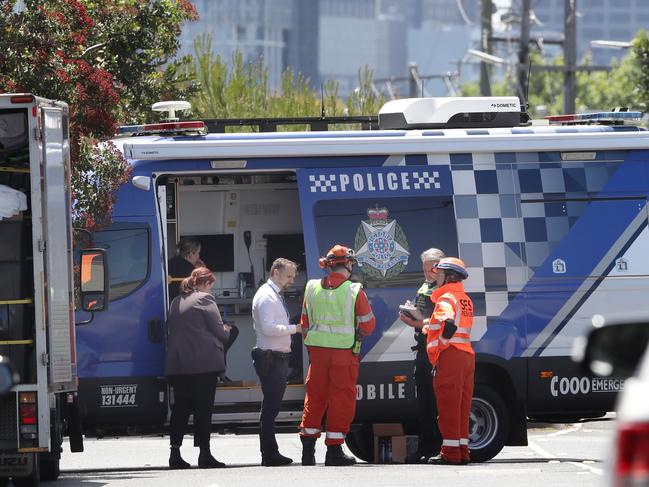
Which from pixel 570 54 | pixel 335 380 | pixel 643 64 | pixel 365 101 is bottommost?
pixel 335 380

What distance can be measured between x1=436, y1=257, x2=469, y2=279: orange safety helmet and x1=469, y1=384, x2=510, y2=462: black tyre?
3.87ft

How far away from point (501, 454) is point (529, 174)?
115 inches

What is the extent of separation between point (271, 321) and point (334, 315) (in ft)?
2.05

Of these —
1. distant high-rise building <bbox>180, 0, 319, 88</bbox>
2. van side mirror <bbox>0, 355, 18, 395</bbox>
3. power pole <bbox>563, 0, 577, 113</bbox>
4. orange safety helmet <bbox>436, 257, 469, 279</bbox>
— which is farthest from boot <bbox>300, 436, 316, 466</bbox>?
distant high-rise building <bbox>180, 0, 319, 88</bbox>

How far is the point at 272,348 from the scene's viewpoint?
38.8ft

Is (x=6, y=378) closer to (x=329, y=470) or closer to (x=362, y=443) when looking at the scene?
(x=329, y=470)

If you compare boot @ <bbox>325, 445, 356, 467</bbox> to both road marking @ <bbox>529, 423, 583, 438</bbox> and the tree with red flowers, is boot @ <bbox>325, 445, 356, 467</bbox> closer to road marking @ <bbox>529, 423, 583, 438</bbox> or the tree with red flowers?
the tree with red flowers

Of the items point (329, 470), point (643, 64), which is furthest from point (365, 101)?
point (329, 470)

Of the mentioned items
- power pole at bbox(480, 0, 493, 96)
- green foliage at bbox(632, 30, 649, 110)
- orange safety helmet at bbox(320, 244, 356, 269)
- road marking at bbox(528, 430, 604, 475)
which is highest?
power pole at bbox(480, 0, 493, 96)

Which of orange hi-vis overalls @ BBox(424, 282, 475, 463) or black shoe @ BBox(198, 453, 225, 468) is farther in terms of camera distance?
black shoe @ BBox(198, 453, 225, 468)

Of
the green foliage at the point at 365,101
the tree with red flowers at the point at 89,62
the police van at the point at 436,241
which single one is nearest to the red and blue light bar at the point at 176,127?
the police van at the point at 436,241

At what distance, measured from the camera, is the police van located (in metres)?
11.8

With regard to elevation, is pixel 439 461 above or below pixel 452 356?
below

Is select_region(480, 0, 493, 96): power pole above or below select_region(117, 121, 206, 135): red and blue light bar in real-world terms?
above
